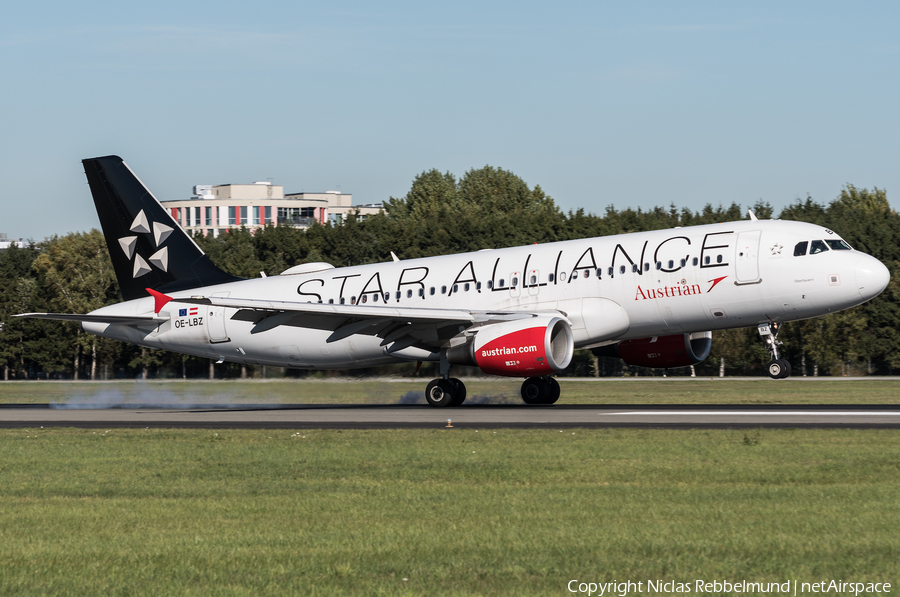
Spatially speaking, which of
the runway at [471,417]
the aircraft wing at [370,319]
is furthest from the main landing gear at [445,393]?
the aircraft wing at [370,319]

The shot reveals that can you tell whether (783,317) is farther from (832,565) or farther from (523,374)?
(832,565)

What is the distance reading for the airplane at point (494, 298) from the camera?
1093 inches

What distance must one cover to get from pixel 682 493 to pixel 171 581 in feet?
21.9

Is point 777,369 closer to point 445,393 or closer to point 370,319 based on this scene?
point 445,393

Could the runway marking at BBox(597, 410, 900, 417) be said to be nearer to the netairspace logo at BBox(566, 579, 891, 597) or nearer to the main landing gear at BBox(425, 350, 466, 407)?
the main landing gear at BBox(425, 350, 466, 407)

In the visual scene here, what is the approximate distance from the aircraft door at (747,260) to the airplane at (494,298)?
0.13ft

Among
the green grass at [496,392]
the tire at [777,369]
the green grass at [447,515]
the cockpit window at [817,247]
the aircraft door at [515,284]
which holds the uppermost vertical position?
the cockpit window at [817,247]

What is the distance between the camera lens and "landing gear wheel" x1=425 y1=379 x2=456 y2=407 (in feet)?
102

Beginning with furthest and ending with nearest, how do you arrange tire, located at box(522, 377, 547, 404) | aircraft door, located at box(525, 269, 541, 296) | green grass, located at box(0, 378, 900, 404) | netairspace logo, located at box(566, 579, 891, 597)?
green grass, located at box(0, 378, 900, 404) < tire, located at box(522, 377, 547, 404) < aircraft door, located at box(525, 269, 541, 296) < netairspace logo, located at box(566, 579, 891, 597)

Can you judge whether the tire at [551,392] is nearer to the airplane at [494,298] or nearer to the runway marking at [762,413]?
the airplane at [494,298]

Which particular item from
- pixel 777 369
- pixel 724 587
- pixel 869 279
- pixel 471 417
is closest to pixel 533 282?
pixel 471 417

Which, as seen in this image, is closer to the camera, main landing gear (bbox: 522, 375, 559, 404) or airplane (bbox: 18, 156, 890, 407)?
airplane (bbox: 18, 156, 890, 407)

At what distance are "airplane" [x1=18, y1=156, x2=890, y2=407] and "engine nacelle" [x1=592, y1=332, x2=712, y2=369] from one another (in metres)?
0.04

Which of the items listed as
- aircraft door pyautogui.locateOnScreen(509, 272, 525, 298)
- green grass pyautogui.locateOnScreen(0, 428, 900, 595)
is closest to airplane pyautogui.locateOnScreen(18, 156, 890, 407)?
aircraft door pyautogui.locateOnScreen(509, 272, 525, 298)
